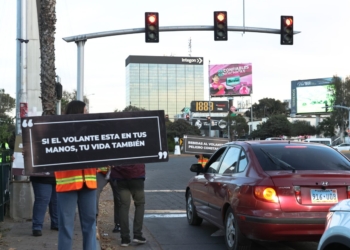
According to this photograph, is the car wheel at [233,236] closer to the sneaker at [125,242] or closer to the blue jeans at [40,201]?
the sneaker at [125,242]

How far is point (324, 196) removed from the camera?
6.61 metres

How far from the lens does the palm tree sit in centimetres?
1023

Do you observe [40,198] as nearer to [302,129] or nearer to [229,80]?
[302,129]

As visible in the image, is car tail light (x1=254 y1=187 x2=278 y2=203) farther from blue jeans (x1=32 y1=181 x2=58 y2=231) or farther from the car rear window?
blue jeans (x1=32 y1=181 x2=58 y2=231)

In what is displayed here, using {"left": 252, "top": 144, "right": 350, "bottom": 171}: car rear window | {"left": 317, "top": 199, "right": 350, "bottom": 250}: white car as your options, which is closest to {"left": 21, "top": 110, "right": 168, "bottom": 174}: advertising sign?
{"left": 317, "top": 199, "right": 350, "bottom": 250}: white car

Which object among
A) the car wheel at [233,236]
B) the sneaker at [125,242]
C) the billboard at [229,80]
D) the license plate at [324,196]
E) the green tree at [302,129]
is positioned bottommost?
the green tree at [302,129]

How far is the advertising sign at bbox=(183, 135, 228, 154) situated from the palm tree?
6.85 meters

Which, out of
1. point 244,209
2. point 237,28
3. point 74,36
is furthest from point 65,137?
point 237,28

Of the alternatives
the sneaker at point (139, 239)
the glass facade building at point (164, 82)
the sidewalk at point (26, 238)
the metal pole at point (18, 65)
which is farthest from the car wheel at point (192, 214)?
the glass facade building at point (164, 82)

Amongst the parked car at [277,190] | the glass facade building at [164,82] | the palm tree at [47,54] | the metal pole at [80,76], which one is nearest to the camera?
the parked car at [277,190]

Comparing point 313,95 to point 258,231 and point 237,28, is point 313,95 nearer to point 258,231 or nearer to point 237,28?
point 237,28

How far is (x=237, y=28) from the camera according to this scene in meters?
18.2

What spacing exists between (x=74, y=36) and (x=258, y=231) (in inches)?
463

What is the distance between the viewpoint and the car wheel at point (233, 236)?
23.0ft
